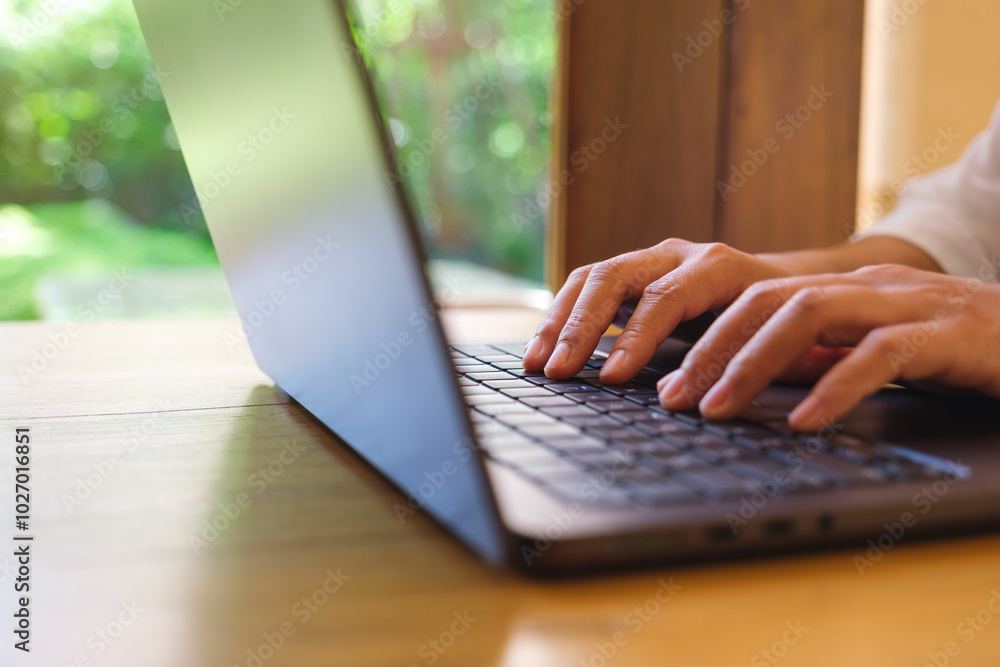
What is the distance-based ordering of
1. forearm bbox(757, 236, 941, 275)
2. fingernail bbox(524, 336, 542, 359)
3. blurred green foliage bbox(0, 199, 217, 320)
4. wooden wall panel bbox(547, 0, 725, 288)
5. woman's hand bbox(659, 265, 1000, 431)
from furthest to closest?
blurred green foliage bbox(0, 199, 217, 320), wooden wall panel bbox(547, 0, 725, 288), forearm bbox(757, 236, 941, 275), fingernail bbox(524, 336, 542, 359), woman's hand bbox(659, 265, 1000, 431)

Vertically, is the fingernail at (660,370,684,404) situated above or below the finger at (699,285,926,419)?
below

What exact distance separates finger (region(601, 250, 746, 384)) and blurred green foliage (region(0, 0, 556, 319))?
5362 millimetres

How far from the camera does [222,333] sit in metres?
1.11

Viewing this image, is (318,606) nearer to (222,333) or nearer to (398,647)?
(398,647)

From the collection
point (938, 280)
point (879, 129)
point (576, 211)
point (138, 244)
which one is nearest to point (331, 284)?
point (938, 280)

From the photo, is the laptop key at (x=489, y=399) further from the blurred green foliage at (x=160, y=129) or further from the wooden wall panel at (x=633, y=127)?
the blurred green foliage at (x=160, y=129)

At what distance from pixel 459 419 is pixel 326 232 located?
142mm

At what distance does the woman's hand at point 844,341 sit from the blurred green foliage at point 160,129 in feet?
18.1

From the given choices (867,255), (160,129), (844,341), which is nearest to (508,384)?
(844,341)

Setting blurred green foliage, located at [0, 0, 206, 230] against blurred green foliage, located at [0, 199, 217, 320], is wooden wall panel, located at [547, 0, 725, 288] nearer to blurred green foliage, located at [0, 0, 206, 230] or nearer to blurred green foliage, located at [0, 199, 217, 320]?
blurred green foliage, located at [0, 0, 206, 230]

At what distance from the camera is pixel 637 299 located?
765 mm

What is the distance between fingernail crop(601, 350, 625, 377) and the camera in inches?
24.9

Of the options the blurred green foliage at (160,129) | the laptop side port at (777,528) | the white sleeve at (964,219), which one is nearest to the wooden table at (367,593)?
the laptop side port at (777,528)

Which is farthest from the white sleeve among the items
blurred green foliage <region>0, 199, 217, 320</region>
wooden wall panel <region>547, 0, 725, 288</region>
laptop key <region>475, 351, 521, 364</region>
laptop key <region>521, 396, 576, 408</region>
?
blurred green foliage <region>0, 199, 217, 320</region>
